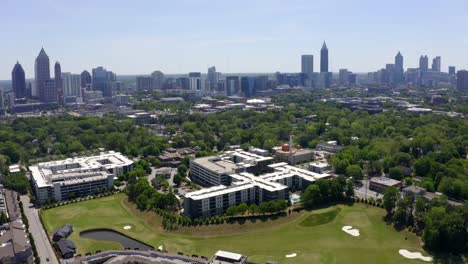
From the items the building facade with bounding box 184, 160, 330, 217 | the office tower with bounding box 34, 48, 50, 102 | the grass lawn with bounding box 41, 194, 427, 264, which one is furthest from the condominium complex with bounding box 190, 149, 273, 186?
the office tower with bounding box 34, 48, 50, 102

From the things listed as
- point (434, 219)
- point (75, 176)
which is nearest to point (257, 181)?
point (434, 219)

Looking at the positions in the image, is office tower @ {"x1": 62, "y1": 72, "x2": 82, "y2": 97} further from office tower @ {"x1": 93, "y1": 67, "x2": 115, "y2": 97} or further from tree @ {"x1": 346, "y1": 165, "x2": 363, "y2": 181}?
tree @ {"x1": 346, "y1": 165, "x2": 363, "y2": 181}

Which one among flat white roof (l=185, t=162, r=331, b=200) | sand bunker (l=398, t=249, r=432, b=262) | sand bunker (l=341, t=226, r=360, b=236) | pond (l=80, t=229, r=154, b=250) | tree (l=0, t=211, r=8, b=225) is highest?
flat white roof (l=185, t=162, r=331, b=200)

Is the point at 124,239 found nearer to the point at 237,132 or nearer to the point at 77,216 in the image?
the point at 77,216

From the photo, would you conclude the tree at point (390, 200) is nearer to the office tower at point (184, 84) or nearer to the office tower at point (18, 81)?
the office tower at point (18, 81)

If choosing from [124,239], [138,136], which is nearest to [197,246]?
[124,239]

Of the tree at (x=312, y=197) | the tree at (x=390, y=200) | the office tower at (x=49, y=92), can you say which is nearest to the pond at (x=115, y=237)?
the tree at (x=312, y=197)
